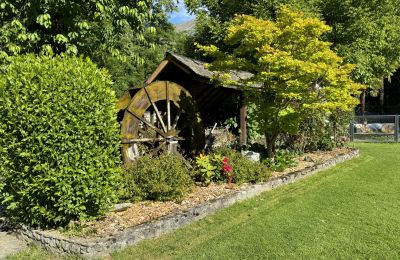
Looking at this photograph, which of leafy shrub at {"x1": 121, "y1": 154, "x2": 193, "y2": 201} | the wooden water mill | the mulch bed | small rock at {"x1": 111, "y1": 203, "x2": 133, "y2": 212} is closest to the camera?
the mulch bed

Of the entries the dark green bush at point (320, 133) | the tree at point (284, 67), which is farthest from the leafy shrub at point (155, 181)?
the dark green bush at point (320, 133)

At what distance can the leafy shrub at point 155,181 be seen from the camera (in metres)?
7.02

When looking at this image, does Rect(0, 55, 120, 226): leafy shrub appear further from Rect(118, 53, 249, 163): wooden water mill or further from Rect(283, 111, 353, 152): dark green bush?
Rect(283, 111, 353, 152): dark green bush

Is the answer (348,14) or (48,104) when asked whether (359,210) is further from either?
(348,14)

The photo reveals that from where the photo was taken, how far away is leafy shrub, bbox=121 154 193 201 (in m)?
7.02

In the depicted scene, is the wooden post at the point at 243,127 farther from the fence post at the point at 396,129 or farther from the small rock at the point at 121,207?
the fence post at the point at 396,129

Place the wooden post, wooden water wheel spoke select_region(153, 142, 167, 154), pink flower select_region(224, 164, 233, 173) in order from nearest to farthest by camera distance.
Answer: pink flower select_region(224, 164, 233, 173) → wooden water wheel spoke select_region(153, 142, 167, 154) → the wooden post

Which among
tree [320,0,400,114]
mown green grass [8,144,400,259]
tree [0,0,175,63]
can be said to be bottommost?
mown green grass [8,144,400,259]

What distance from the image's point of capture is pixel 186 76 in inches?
460

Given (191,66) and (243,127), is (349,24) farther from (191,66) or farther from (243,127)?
(191,66)

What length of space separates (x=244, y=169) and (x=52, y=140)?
14.8 feet

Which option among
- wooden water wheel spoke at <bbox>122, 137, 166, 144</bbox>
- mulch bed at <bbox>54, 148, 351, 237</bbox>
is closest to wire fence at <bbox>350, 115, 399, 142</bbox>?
wooden water wheel spoke at <bbox>122, 137, 166, 144</bbox>

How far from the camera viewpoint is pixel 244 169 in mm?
8609

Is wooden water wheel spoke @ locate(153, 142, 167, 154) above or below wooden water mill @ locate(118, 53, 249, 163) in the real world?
below
